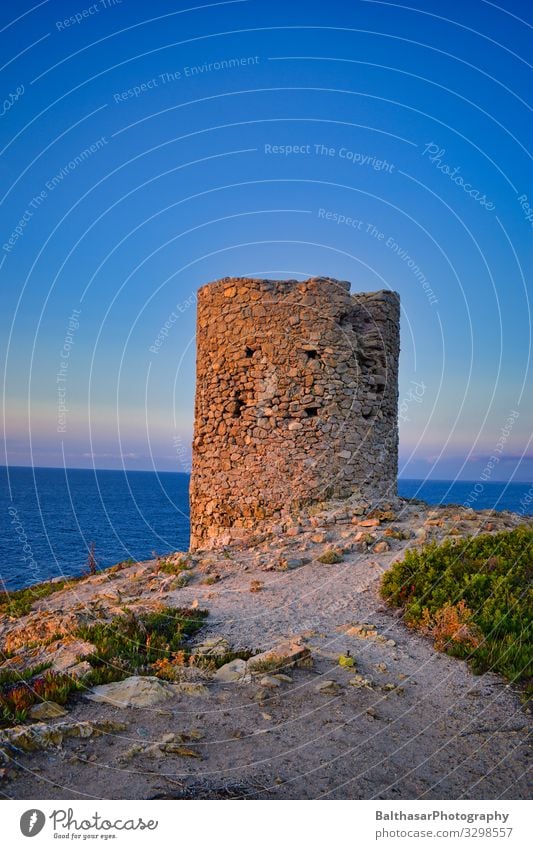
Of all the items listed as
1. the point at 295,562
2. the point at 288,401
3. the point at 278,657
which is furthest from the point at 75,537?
the point at 278,657

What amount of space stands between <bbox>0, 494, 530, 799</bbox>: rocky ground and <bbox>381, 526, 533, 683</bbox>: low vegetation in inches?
10.6

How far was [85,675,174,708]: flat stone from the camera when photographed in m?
Result: 5.89

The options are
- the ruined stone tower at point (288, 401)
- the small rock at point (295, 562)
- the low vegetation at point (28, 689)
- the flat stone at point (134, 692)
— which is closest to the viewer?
the low vegetation at point (28, 689)

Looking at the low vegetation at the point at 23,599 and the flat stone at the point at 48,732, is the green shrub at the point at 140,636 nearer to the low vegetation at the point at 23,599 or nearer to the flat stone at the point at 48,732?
the flat stone at the point at 48,732

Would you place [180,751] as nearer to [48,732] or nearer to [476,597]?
[48,732]

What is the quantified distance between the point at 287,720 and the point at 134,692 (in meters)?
1.50

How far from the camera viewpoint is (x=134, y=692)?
6043 millimetres

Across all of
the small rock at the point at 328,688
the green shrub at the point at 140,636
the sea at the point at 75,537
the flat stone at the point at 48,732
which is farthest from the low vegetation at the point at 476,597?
the sea at the point at 75,537

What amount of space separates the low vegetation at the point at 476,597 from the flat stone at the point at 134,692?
3.35 metres

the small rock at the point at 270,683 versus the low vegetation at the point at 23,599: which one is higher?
the small rock at the point at 270,683

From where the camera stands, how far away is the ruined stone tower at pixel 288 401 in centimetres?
1381

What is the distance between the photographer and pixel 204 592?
1018cm
